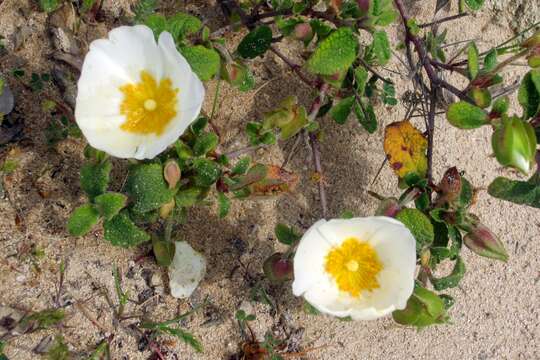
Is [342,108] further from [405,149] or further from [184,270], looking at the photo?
[184,270]

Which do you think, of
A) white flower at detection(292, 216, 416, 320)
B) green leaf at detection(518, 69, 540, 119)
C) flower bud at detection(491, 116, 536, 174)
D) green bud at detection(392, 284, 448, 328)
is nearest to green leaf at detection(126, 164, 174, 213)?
white flower at detection(292, 216, 416, 320)

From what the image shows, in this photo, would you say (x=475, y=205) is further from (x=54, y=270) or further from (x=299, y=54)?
(x=54, y=270)

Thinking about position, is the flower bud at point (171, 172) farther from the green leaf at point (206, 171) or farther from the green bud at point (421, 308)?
the green bud at point (421, 308)

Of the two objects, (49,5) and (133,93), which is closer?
(133,93)

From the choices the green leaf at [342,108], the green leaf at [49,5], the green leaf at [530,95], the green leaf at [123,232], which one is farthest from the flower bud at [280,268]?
the green leaf at [49,5]

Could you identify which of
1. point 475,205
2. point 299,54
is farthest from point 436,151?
point 299,54

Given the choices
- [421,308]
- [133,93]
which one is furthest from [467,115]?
[133,93]

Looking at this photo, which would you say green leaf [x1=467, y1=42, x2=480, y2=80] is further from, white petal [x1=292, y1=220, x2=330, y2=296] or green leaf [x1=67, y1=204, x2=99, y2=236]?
green leaf [x1=67, y1=204, x2=99, y2=236]
